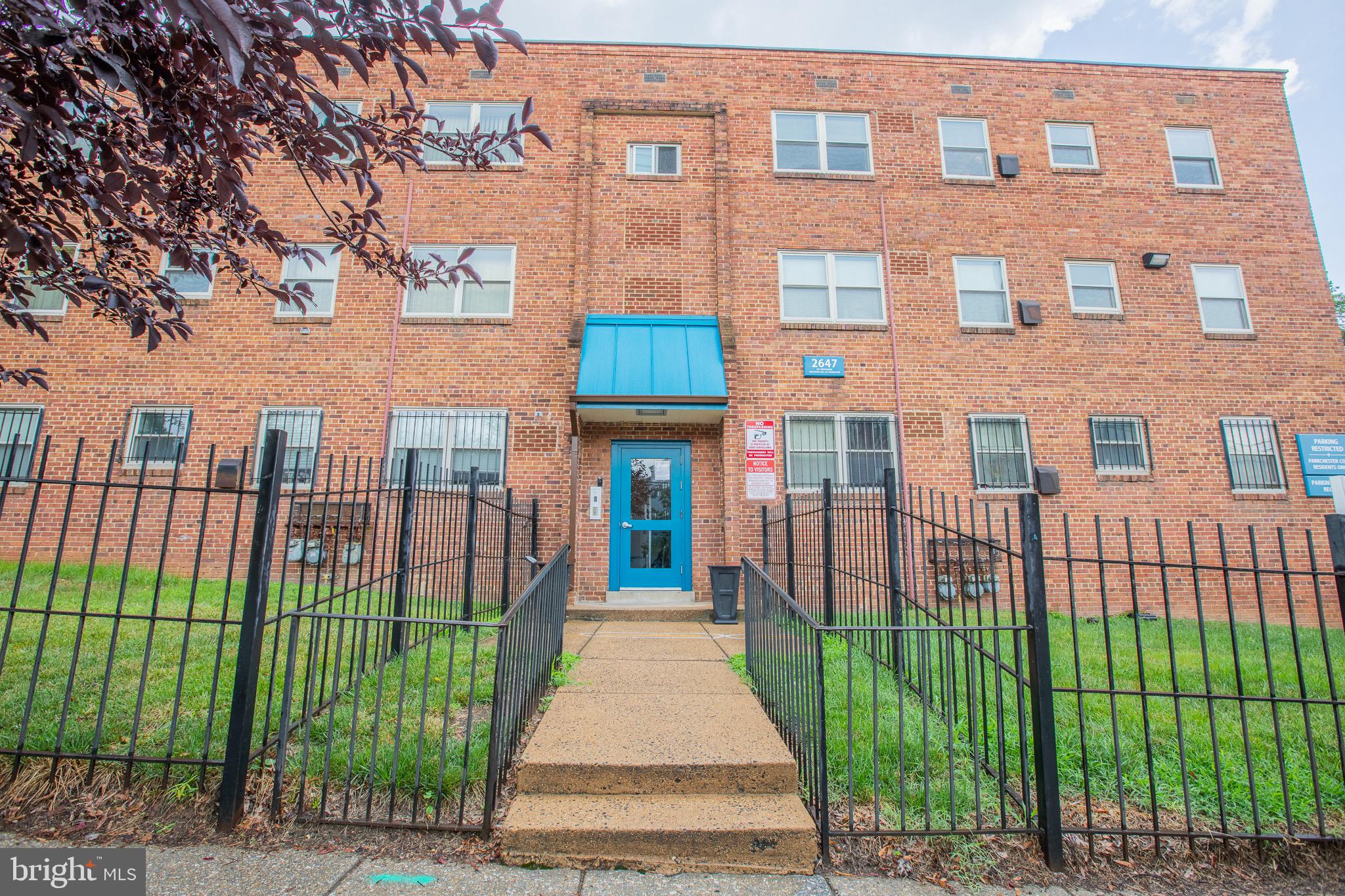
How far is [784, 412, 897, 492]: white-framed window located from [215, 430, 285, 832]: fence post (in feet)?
23.7

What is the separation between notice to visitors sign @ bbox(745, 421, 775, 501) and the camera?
9180 millimetres

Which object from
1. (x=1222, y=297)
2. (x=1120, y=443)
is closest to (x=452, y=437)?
(x=1120, y=443)

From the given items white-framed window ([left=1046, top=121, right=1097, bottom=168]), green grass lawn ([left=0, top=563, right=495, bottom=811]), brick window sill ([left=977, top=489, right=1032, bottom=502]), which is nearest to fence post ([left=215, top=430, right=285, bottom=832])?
green grass lawn ([left=0, top=563, right=495, bottom=811])

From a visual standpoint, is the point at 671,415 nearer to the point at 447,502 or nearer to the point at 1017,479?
the point at 447,502

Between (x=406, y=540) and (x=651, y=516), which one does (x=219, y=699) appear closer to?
(x=406, y=540)

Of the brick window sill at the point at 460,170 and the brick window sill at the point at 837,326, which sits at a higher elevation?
the brick window sill at the point at 460,170

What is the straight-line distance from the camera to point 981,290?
10211mm

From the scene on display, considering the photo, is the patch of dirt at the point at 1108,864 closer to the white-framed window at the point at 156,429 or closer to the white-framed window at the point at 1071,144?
the white-framed window at the point at 156,429

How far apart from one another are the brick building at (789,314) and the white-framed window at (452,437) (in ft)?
0.15

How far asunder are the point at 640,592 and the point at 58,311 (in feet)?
34.6

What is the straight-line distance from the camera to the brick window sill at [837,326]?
32.2 ft

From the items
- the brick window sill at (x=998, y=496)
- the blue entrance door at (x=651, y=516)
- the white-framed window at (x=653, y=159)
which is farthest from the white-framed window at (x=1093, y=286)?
the blue entrance door at (x=651, y=516)

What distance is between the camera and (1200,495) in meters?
9.47
